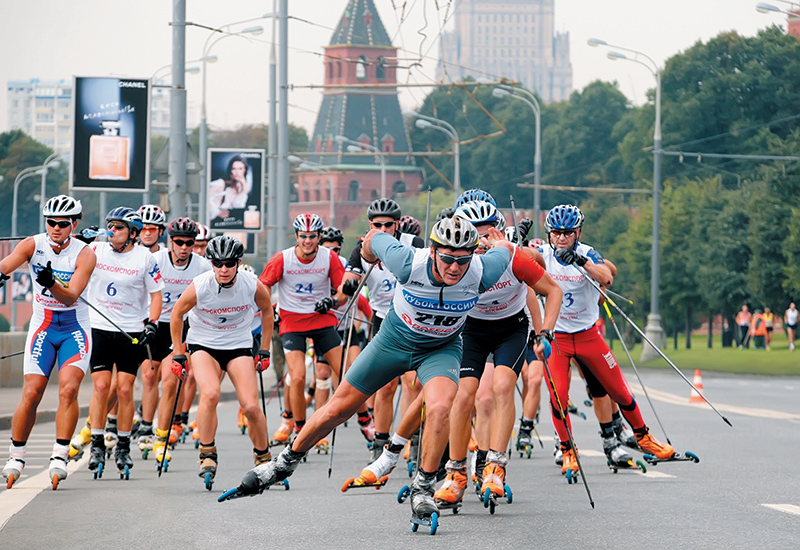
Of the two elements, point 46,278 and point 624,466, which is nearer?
point 46,278

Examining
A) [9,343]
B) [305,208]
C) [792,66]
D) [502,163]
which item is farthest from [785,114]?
[305,208]

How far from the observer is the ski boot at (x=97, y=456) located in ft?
40.9

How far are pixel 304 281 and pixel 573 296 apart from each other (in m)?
3.12

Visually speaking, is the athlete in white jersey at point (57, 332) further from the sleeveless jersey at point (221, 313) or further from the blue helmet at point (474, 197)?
the blue helmet at point (474, 197)

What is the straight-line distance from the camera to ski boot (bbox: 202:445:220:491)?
37.4 feet

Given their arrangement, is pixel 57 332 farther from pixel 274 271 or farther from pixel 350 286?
pixel 274 271

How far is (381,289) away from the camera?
1488 centimetres

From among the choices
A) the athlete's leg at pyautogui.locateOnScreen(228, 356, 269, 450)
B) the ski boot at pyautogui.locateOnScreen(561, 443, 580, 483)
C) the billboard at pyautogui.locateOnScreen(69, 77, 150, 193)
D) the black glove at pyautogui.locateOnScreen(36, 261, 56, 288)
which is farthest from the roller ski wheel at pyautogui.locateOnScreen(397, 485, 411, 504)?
the billboard at pyautogui.locateOnScreen(69, 77, 150, 193)

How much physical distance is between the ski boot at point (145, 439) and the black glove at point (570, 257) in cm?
462

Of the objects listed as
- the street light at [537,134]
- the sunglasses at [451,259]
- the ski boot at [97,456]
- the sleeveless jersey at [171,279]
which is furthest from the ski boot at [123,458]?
the street light at [537,134]

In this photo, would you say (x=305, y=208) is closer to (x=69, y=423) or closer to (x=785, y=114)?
(x=785, y=114)

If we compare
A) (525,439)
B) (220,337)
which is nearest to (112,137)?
(525,439)

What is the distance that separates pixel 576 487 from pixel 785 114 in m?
75.7

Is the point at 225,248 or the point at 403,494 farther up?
the point at 225,248
